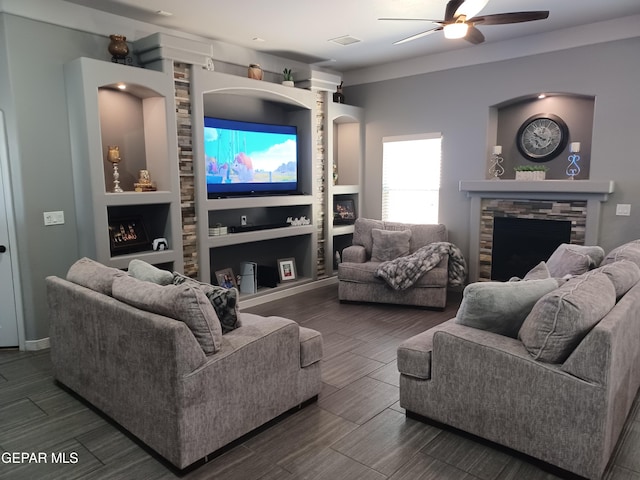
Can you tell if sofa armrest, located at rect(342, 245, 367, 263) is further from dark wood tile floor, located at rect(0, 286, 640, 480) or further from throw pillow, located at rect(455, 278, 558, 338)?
throw pillow, located at rect(455, 278, 558, 338)

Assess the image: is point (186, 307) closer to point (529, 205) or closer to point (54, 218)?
point (54, 218)

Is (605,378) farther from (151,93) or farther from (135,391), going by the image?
(151,93)

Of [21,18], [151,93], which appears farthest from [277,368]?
[21,18]

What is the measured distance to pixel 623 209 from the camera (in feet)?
14.9

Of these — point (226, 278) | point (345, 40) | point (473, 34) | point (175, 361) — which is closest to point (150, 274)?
point (175, 361)

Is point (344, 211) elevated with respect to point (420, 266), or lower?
elevated

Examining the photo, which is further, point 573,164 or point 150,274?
point 573,164

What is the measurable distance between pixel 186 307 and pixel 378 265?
10.6ft

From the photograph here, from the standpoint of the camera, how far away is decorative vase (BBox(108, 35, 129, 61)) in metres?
4.02

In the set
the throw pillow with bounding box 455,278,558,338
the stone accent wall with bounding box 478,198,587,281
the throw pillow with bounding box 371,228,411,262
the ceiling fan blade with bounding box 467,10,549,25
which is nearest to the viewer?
the throw pillow with bounding box 455,278,558,338

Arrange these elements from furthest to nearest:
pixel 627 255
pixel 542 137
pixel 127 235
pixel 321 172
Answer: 1. pixel 321 172
2. pixel 542 137
3. pixel 127 235
4. pixel 627 255

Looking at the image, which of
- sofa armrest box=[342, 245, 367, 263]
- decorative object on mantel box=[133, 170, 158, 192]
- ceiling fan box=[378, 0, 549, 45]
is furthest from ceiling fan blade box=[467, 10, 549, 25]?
decorative object on mantel box=[133, 170, 158, 192]

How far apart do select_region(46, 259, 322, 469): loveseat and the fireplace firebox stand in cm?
329

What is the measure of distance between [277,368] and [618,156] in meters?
4.07
